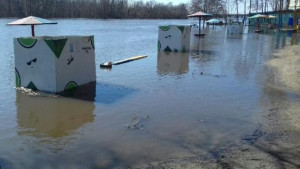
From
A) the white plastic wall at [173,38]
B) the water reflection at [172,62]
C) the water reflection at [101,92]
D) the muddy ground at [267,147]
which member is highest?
the white plastic wall at [173,38]

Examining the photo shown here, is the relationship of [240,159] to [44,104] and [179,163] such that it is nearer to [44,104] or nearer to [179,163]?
[179,163]

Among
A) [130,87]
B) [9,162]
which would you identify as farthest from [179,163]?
[130,87]

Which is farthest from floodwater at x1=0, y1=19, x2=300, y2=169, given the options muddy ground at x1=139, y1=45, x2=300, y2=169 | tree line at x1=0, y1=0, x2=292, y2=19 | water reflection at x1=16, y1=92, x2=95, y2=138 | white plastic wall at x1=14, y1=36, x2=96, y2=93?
tree line at x1=0, y1=0, x2=292, y2=19

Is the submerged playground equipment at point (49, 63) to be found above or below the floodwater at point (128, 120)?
above

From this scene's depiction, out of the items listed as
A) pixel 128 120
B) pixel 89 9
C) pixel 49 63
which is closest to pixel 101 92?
pixel 49 63

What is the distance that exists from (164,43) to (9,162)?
50.6 feet

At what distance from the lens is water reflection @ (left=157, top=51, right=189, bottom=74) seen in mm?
13918

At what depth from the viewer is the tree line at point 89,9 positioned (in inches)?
4183

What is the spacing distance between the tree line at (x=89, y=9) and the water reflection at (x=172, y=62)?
92.6 metres

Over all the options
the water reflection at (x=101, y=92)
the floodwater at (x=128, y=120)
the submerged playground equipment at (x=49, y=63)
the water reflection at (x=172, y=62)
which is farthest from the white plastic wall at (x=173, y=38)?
the submerged playground equipment at (x=49, y=63)

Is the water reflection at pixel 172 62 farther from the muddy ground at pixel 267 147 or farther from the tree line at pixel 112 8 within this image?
the tree line at pixel 112 8

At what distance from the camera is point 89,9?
392 feet

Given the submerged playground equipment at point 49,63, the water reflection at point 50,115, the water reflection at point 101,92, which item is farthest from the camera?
the submerged playground equipment at point 49,63

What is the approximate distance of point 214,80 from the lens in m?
11.8
